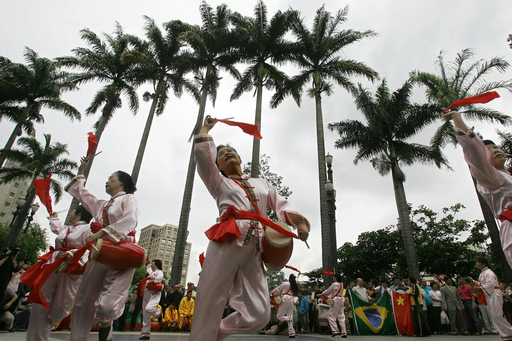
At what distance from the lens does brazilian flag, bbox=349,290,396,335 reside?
30.1 ft

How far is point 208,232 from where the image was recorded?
2.29 m

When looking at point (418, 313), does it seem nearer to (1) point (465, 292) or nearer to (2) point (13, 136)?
(1) point (465, 292)

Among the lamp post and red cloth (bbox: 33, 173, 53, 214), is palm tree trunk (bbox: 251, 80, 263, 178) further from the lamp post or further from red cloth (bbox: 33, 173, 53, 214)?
red cloth (bbox: 33, 173, 53, 214)

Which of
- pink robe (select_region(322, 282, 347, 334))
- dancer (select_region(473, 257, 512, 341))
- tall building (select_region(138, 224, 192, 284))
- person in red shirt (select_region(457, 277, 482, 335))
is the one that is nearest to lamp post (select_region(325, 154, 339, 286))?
pink robe (select_region(322, 282, 347, 334))

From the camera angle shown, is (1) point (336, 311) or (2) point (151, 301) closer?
(2) point (151, 301)

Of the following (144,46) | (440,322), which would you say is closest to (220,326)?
(440,322)

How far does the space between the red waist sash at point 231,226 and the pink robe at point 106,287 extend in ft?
3.98

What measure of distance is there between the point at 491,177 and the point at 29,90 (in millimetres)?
27110

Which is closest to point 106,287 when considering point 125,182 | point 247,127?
point 125,182

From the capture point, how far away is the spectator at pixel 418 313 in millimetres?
8367

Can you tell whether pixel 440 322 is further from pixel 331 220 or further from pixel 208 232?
pixel 208 232

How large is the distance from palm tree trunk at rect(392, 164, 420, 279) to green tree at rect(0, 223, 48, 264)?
2888cm

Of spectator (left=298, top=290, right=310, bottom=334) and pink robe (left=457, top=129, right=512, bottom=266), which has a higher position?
pink robe (left=457, top=129, right=512, bottom=266)

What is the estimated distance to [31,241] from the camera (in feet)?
107
